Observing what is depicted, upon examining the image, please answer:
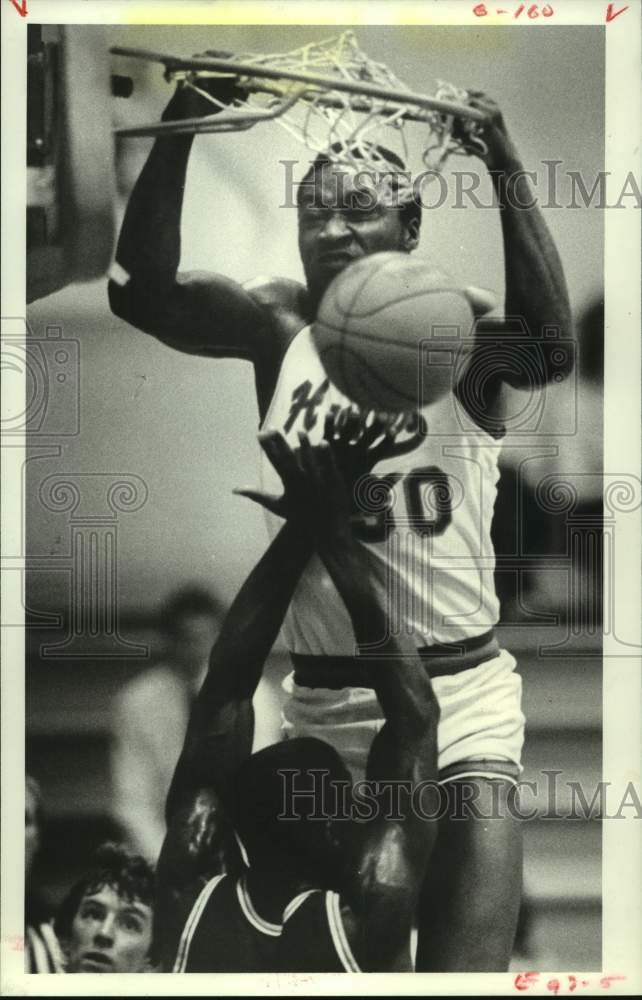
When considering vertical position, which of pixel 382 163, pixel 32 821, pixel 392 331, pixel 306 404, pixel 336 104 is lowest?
pixel 32 821

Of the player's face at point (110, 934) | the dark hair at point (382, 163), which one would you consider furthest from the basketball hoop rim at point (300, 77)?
the player's face at point (110, 934)

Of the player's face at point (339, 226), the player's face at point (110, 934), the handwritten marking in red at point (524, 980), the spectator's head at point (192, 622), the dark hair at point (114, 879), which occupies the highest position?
the player's face at point (339, 226)

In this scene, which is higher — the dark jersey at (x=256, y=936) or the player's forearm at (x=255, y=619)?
the player's forearm at (x=255, y=619)

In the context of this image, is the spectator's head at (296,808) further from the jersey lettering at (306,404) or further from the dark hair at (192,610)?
the jersey lettering at (306,404)

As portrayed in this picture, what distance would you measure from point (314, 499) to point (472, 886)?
0.91 meters

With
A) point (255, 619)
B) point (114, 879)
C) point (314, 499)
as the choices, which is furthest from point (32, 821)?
point (314, 499)

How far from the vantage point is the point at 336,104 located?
7.76 feet

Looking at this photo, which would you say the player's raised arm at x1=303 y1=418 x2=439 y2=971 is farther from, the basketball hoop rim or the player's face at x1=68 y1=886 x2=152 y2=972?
the basketball hoop rim

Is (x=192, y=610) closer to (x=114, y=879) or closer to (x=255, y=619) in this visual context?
(x=255, y=619)

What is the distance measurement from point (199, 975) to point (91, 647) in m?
0.76

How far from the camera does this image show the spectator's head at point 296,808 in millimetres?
2354

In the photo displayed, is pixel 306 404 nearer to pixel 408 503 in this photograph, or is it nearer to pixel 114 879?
pixel 408 503

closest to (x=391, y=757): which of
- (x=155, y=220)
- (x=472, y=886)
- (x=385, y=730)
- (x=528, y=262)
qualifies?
(x=385, y=730)

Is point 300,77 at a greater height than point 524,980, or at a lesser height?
greater
